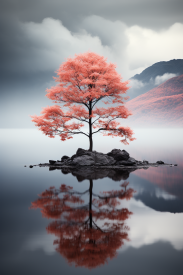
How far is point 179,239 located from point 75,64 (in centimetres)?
1604

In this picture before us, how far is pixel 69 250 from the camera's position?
214 inches

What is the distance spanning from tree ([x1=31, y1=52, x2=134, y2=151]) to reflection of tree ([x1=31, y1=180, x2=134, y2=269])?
1039cm

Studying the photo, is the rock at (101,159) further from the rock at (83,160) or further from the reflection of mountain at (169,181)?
the reflection of mountain at (169,181)

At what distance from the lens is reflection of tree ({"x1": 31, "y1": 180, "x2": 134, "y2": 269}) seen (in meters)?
5.34

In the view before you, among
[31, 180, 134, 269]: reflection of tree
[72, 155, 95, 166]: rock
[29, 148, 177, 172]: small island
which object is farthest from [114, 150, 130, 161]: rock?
[31, 180, 134, 269]: reflection of tree

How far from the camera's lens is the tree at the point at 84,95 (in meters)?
18.8

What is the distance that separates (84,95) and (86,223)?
12.9 meters

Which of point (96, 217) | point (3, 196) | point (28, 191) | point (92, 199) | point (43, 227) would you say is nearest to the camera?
point (43, 227)

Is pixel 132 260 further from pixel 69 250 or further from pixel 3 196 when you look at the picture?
pixel 3 196

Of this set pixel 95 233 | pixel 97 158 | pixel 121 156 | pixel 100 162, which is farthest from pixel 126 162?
pixel 95 233

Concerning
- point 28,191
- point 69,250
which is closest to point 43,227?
point 69,250

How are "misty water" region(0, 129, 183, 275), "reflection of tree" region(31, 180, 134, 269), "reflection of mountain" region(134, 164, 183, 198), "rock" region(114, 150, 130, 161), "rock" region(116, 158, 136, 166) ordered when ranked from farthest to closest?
"rock" region(114, 150, 130, 161) < "rock" region(116, 158, 136, 166) < "reflection of mountain" region(134, 164, 183, 198) < "reflection of tree" region(31, 180, 134, 269) < "misty water" region(0, 129, 183, 275)

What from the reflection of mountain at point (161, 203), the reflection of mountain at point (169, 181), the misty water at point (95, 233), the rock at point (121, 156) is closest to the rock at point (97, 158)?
the rock at point (121, 156)

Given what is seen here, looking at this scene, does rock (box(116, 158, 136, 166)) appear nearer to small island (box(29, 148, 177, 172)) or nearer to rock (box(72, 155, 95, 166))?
small island (box(29, 148, 177, 172))
